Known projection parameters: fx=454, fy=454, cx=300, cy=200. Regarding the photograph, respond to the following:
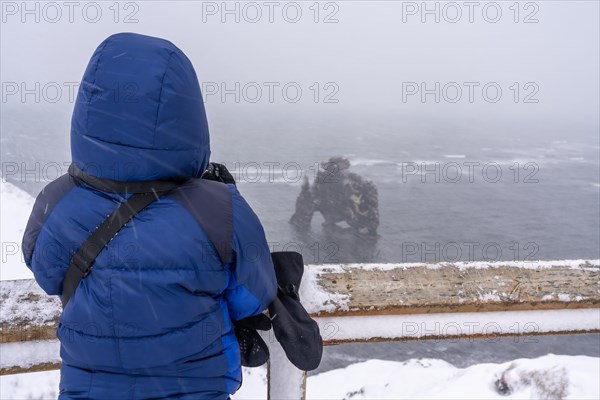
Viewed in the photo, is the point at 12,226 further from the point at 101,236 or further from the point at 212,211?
the point at 212,211

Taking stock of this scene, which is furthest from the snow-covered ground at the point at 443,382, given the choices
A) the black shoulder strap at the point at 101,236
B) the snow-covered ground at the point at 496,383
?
the black shoulder strap at the point at 101,236

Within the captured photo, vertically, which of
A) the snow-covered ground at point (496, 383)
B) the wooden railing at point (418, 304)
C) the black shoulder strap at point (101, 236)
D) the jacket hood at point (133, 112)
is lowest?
the snow-covered ground at point (496, 383)

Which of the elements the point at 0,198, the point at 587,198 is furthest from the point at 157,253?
A: the point at 587,198

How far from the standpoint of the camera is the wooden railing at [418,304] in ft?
5.97

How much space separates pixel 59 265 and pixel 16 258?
30758 millimetres

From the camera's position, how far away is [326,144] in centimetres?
13900

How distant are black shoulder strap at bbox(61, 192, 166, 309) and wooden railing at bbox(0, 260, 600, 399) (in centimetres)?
25

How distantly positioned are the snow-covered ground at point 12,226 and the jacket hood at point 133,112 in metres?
21.3

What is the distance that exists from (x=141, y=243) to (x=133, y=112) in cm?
45

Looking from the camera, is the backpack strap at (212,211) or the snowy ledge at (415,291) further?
the snowy ledge at (415,291)

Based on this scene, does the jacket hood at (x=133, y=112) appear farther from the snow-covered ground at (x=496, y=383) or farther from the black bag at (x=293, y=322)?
the snow-covered ground at (x=496, y=383)

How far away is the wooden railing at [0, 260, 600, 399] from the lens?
1.82 m

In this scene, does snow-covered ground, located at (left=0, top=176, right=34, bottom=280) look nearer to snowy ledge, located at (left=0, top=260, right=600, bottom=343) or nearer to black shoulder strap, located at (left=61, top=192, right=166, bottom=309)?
snowy ledge, located at (left=0, top=260, right=600, bottom=343)

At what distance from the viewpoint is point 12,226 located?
2911cm
